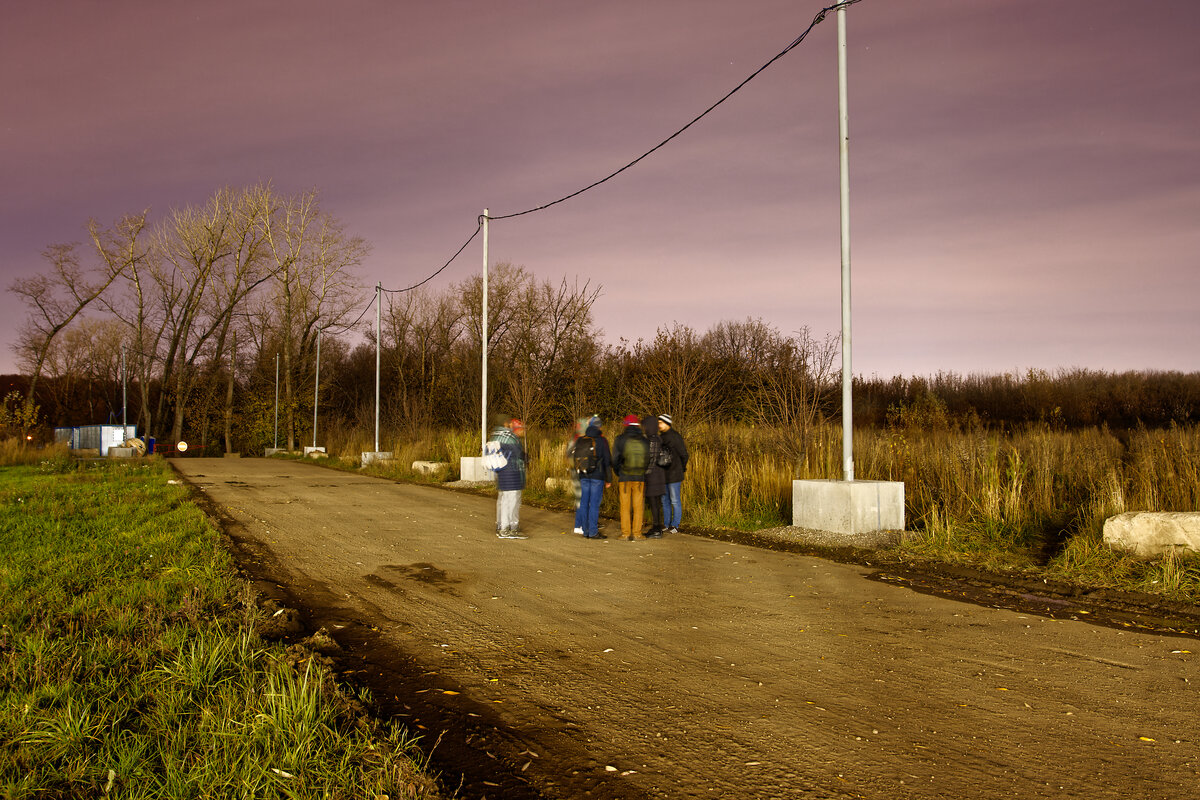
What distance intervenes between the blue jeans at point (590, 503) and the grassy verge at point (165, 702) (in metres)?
5.08

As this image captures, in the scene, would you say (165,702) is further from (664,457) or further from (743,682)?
(664,457)

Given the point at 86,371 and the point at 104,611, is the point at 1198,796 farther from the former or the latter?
the point at 86,371

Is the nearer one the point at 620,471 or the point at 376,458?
the point at 620,471

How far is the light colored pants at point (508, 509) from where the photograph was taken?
448 inches

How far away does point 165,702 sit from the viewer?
4203mm

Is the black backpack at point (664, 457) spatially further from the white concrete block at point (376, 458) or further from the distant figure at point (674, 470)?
the white concrete block at point (376, 458)

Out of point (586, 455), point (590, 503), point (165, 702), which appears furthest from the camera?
point (586, 455)

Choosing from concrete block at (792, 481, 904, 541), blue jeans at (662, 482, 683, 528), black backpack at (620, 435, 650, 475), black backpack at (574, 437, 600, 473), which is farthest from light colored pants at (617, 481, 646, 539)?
concrete block at (792, 481, 904, 541)

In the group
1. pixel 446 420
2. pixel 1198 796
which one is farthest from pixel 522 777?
pixel 446 420

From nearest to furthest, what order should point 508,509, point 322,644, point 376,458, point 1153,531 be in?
1. point 322,644
2. point 1153,531
3. point 508,509
4. point 376,458

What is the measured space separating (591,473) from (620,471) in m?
0.44

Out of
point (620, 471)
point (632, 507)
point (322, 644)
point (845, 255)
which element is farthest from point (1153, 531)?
point (322, 644)

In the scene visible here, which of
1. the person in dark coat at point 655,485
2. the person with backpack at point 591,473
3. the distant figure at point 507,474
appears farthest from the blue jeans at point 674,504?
the distant figure at point 507,474

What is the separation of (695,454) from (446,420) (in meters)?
29.9
